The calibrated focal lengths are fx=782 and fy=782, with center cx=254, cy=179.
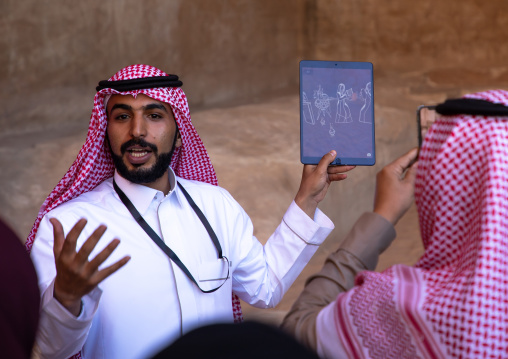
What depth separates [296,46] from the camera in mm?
10992

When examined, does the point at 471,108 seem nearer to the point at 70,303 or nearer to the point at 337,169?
the point at 337,169

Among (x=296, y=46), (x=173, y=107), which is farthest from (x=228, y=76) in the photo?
(x=173, y=107)

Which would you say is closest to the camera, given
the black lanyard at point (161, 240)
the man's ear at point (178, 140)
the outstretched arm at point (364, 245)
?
the outstretched arm at point (364, 245)

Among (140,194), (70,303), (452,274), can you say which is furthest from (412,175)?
(140,194)

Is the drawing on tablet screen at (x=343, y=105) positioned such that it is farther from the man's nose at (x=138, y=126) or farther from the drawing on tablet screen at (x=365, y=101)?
the man's nose at (x=138, y=126)

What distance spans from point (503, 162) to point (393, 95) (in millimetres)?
8227

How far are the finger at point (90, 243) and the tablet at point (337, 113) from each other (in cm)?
98

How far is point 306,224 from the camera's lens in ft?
9.48

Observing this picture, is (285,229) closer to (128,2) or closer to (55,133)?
(55,133)

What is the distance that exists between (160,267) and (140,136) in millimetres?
503

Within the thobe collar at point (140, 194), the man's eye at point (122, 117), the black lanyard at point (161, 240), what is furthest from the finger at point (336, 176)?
the man's eye at point (122, 117)

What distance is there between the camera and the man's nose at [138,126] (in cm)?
284

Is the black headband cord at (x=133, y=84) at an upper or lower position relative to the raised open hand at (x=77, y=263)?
upper

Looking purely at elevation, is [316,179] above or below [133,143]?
below
